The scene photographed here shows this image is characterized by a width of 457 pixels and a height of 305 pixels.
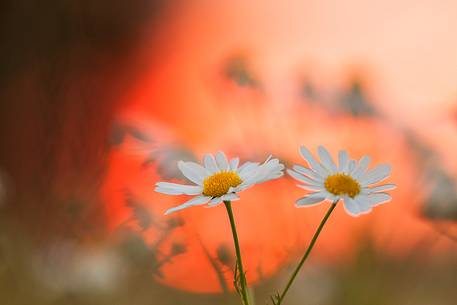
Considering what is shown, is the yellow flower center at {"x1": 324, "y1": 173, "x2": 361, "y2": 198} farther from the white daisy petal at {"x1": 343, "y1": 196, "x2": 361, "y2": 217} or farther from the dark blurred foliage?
the dark blurred foliage

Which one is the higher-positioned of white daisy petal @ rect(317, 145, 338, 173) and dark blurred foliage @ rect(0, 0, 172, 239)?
dark blurred foliage @ rect(0, 0, 172, 239)

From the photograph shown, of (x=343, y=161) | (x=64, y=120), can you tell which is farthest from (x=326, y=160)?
(x=64, y=120)

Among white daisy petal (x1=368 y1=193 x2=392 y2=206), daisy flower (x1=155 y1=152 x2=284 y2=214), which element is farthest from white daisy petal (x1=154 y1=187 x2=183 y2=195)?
white daisy petal (x1=368 y1=193 x2=392 y2=206)

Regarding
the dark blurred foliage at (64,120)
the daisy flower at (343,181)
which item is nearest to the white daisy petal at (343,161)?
the daisy flower at (343,181)

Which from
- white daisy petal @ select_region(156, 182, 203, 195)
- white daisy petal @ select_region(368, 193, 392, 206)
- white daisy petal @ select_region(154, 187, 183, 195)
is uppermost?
white daisy petal @ select_region(156, 182, 203, 195)

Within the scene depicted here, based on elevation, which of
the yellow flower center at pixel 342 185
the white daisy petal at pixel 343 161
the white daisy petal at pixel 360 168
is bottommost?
the yellow flower center at pixel 342 185

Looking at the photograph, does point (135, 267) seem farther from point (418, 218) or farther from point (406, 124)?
point (406, 124)

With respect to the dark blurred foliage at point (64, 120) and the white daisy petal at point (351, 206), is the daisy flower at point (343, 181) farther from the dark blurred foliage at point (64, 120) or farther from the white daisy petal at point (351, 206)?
the dark blurred foliage at point (64, 120)
